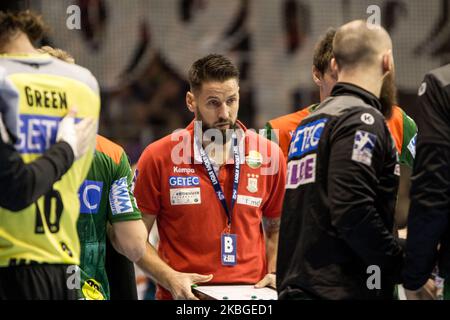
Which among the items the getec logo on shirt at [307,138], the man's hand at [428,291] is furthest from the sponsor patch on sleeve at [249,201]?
the getec logo on shirt at [307,138]

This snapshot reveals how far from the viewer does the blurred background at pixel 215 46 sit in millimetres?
9914

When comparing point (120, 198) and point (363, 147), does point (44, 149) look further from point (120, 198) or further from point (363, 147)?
point (120, 198)

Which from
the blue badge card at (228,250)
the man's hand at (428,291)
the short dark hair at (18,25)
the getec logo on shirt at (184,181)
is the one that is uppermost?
the short dark hair at (18,25)

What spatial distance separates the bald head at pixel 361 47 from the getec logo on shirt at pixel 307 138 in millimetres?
302

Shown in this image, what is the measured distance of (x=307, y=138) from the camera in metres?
3.78

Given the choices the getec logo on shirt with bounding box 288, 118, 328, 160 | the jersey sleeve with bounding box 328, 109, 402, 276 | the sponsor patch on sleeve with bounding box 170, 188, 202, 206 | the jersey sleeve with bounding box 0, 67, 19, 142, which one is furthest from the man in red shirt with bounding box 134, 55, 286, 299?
the jersey sleeve with bounding box 0, 67, 19, 142

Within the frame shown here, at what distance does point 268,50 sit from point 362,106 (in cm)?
675

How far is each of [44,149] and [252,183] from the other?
1.88m

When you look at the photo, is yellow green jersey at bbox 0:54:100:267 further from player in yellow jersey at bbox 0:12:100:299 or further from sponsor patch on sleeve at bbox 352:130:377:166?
sponsor patch on sleeve at bbox 352:130:377:166

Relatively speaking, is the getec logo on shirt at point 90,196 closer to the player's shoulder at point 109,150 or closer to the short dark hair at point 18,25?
the player's shoulder at point 109,150

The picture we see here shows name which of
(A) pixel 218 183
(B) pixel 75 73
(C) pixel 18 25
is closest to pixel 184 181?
(A) pixel 218 183

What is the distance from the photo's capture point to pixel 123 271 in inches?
212
